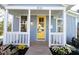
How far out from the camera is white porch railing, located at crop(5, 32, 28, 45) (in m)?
11.3

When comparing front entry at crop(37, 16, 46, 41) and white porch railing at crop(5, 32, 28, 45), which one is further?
front entry at crop(37, 16, 46, 41)

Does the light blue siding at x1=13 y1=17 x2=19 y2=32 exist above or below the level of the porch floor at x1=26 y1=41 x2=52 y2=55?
above

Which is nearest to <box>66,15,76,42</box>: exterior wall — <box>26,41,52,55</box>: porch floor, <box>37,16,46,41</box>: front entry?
<box>37,16,46,41</box>: front entry

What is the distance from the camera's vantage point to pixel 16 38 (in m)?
11.4

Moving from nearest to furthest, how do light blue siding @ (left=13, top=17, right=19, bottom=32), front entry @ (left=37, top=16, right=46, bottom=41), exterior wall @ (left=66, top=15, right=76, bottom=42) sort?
light blue siding @ (left=13, top=17, right=19, bottom=32) → front entry @ (left=37, top=16, right=46, bottom=41) → exterior wall @ (left=66, top=15, right=76, bottom=42)

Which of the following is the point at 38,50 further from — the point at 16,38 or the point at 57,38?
the point at 16,38

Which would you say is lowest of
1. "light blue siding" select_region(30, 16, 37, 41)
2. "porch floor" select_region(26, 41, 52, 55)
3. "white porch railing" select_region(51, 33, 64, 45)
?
"porch floor" select_region(26, 41, 52, 55)

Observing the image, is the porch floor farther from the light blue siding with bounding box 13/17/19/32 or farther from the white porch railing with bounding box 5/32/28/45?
the light blue siding with bounding box 13/17/19/32

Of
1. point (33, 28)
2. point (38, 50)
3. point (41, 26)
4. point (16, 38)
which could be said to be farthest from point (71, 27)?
point (38, 50)

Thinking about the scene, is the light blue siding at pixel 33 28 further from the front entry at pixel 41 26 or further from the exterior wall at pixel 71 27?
the exterior wall at pixel 71 27

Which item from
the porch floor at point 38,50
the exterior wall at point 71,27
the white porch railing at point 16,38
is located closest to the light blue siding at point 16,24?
the white porch railing at point 16,38

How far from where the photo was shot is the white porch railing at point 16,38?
11344mm
